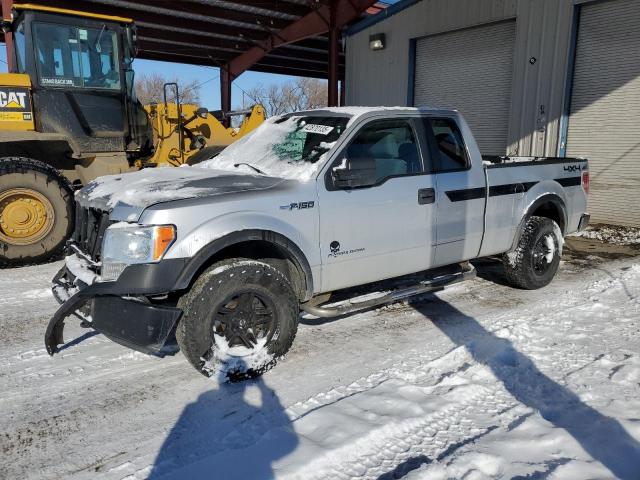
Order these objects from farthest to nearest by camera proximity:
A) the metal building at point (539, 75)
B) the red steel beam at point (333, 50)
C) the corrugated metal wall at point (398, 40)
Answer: the red steel beam at point (333, 50)
the corrugated metal wall at point (398, 40)
the metal building at point (539, 75)

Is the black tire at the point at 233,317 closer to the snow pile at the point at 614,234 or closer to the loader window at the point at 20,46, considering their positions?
the loader window at the point at 20,46

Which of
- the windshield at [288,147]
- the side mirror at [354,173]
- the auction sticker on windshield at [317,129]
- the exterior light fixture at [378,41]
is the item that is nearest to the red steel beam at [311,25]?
the exterior light fixture at [378,41]

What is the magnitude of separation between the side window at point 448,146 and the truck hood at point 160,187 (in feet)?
5.46

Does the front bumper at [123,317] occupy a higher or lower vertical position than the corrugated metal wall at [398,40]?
lower

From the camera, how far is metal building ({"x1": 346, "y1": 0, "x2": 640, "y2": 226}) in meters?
9.68

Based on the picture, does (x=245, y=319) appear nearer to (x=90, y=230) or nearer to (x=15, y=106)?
(x=90, y=230)

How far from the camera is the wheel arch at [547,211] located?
548 centimetres

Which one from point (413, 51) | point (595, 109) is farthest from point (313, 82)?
point (595, 109)

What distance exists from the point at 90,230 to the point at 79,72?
4.22 m

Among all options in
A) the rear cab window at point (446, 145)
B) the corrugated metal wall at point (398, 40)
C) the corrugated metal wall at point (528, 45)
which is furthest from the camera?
the corrugated metal wall at point (398, 40)

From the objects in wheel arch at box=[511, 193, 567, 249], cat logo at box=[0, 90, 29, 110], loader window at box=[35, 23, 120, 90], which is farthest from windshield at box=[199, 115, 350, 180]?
cat logo at box=[0, 90, 29, 110]

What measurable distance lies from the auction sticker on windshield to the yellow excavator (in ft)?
12.3

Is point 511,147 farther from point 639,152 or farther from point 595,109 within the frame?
point 639,152

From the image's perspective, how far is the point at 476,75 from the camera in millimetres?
12156
